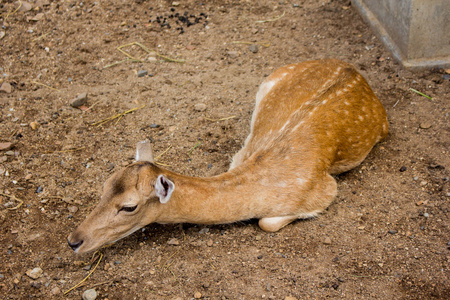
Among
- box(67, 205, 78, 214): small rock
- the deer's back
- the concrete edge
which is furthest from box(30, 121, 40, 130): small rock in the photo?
the concrete edge

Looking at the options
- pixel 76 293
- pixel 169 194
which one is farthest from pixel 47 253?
pixel 169 194

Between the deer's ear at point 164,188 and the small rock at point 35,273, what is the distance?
1238mm

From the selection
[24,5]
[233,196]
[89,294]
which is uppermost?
[24,5]

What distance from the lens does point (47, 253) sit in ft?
13.5

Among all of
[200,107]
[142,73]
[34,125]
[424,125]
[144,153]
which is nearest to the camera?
[144,153]

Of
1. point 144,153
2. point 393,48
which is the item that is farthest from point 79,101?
point 393,48

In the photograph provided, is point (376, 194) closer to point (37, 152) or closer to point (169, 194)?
point (169, 194)

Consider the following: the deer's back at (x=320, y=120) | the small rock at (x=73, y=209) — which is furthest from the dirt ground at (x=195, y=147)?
the deer's back at (x=320, y=120)

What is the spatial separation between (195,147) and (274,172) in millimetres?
1287

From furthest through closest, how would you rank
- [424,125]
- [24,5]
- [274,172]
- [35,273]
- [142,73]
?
[24,5], [142,73], [424,125], [274,172], [35,273]

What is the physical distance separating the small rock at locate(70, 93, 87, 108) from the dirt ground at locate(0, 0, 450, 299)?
3.7 inches

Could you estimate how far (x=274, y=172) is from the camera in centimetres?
424

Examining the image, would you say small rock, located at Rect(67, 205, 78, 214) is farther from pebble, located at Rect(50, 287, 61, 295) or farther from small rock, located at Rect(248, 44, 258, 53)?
small rock, located at Rect(248, 44, 258, 53)

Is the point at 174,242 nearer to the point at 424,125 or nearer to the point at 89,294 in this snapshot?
the point at 89,294
